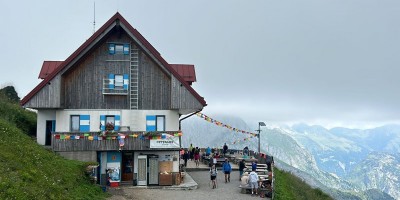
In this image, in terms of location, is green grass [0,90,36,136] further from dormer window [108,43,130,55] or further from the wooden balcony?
dormer window [108,43,130,55]

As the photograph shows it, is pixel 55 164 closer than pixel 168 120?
Yes

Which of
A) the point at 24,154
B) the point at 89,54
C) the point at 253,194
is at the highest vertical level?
the point at 89,54

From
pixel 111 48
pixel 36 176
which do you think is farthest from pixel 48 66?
pixel 36 176

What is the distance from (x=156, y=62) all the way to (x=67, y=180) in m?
12.9

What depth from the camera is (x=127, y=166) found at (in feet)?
104

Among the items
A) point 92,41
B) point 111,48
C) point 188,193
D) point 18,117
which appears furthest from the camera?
point 18,117

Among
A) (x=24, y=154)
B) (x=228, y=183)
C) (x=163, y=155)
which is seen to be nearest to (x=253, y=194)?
(x=228, y=183)

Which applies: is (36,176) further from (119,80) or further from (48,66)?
(48,66)

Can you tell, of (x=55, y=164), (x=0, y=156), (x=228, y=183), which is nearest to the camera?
(x=0, y=156)

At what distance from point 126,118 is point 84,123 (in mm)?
3239

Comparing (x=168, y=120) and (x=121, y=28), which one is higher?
(x=121, y=28)

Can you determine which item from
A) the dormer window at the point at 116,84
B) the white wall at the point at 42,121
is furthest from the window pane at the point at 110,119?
the white wall at the point at 42,121

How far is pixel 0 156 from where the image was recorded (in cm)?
1850

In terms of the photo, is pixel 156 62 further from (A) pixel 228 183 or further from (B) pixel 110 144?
(A) pixel 228 183
